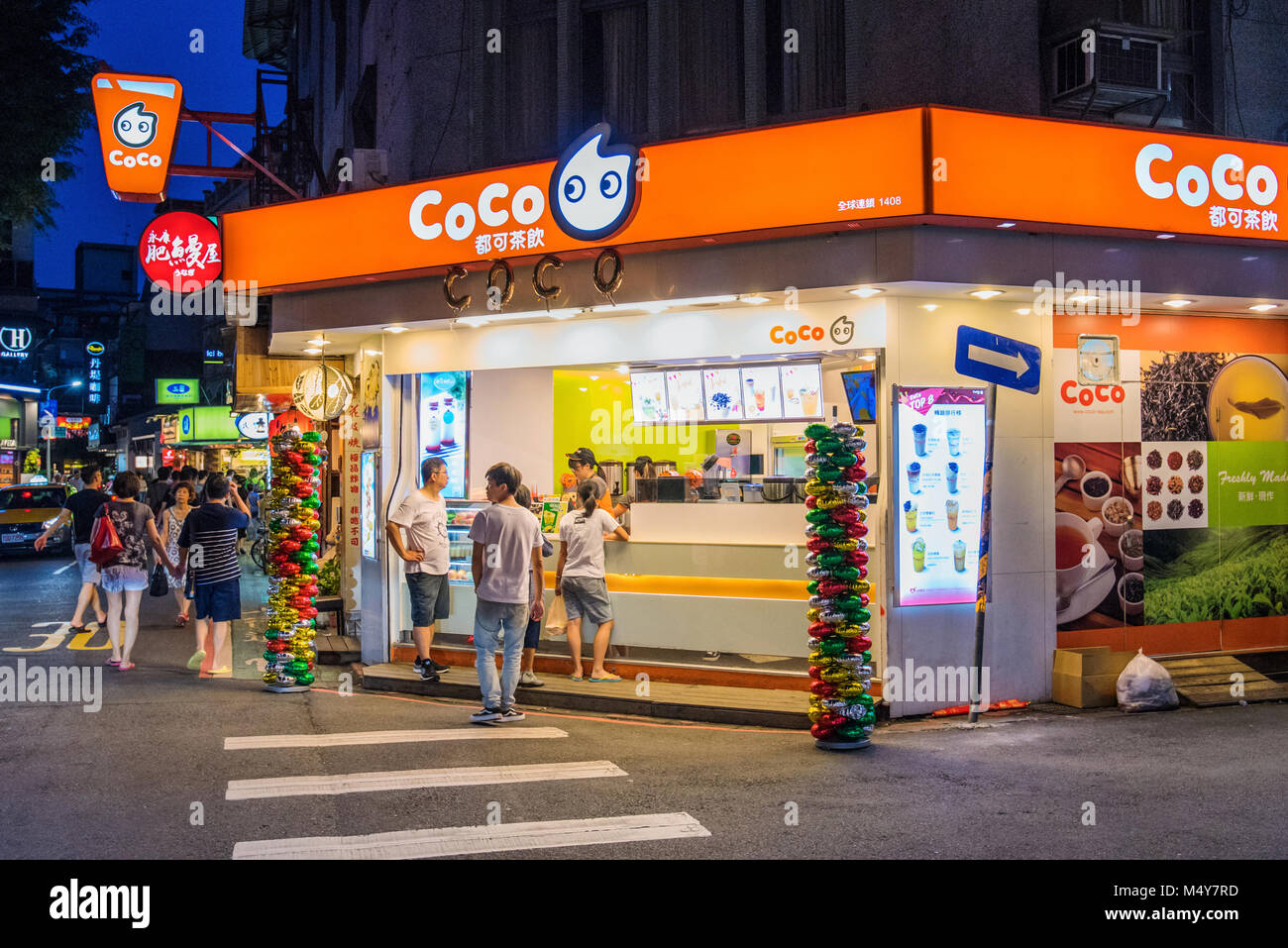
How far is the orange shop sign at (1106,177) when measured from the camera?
900cm

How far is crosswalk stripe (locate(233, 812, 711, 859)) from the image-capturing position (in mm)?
5758

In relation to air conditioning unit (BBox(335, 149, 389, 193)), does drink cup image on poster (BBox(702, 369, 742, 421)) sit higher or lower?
lower

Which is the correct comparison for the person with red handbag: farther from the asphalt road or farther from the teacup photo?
the teacup photo

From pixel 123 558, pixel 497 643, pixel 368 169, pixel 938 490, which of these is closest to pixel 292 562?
pixel 123 558

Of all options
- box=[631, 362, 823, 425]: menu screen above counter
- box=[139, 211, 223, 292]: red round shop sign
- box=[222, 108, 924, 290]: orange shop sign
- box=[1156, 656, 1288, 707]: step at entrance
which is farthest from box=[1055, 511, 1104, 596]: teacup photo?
box=[139, 211, 223, 292]: red round shop sign

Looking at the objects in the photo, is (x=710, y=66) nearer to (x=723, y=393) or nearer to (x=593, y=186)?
(x=593, y=186)

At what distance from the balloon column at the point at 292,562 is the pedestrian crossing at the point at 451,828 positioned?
2.74 meters

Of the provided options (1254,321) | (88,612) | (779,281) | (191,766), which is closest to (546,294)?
(779,281)

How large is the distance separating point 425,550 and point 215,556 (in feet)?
7.78

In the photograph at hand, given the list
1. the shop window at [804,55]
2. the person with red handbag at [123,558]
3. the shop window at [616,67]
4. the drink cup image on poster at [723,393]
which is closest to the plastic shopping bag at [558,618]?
the drink cup image on poster at [723,393]

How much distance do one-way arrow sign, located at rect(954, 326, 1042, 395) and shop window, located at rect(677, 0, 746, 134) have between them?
4190 mm

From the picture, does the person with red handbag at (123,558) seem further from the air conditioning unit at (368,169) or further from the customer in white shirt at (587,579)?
the customer in white shirt at (587,579)

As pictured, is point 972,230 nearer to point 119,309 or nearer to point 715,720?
point 715,720
